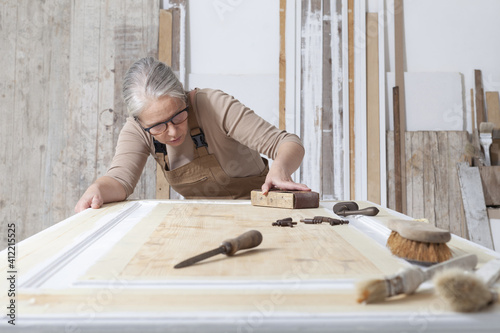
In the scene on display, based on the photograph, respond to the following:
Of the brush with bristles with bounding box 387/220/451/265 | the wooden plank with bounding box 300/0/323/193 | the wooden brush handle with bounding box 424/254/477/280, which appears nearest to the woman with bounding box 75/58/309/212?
the brush with bristles with bounding box 387/220/451/265

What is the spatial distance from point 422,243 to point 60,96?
11.9 ft

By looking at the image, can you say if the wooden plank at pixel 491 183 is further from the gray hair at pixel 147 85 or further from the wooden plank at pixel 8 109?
the wooden plank at pixel 8 109

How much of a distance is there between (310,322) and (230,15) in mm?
3618

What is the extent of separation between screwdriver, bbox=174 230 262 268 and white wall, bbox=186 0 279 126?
9.94ft

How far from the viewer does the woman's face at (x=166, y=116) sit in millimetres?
1876

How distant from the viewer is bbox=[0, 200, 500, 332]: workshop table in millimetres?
576

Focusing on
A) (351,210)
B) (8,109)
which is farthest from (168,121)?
(8,109)

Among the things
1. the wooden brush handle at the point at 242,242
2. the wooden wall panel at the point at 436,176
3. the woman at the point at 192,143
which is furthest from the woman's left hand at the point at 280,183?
the wooden wall panel at the point at 436,176

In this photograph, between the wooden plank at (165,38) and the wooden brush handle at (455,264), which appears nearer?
the wooden brush handle at (455,264)

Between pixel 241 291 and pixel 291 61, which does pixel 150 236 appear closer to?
pixel 241 291

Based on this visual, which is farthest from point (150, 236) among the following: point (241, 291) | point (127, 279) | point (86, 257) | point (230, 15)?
point (230, 15)

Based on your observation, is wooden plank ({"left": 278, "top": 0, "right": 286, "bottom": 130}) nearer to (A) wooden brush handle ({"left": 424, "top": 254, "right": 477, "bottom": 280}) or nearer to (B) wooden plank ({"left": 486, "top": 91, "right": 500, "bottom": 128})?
(B) wooden plank ({"left": 486, "top": 91, "right": 500, "bottom": 128})

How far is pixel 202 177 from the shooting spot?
230cm

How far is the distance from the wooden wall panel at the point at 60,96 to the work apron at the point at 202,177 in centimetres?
145
